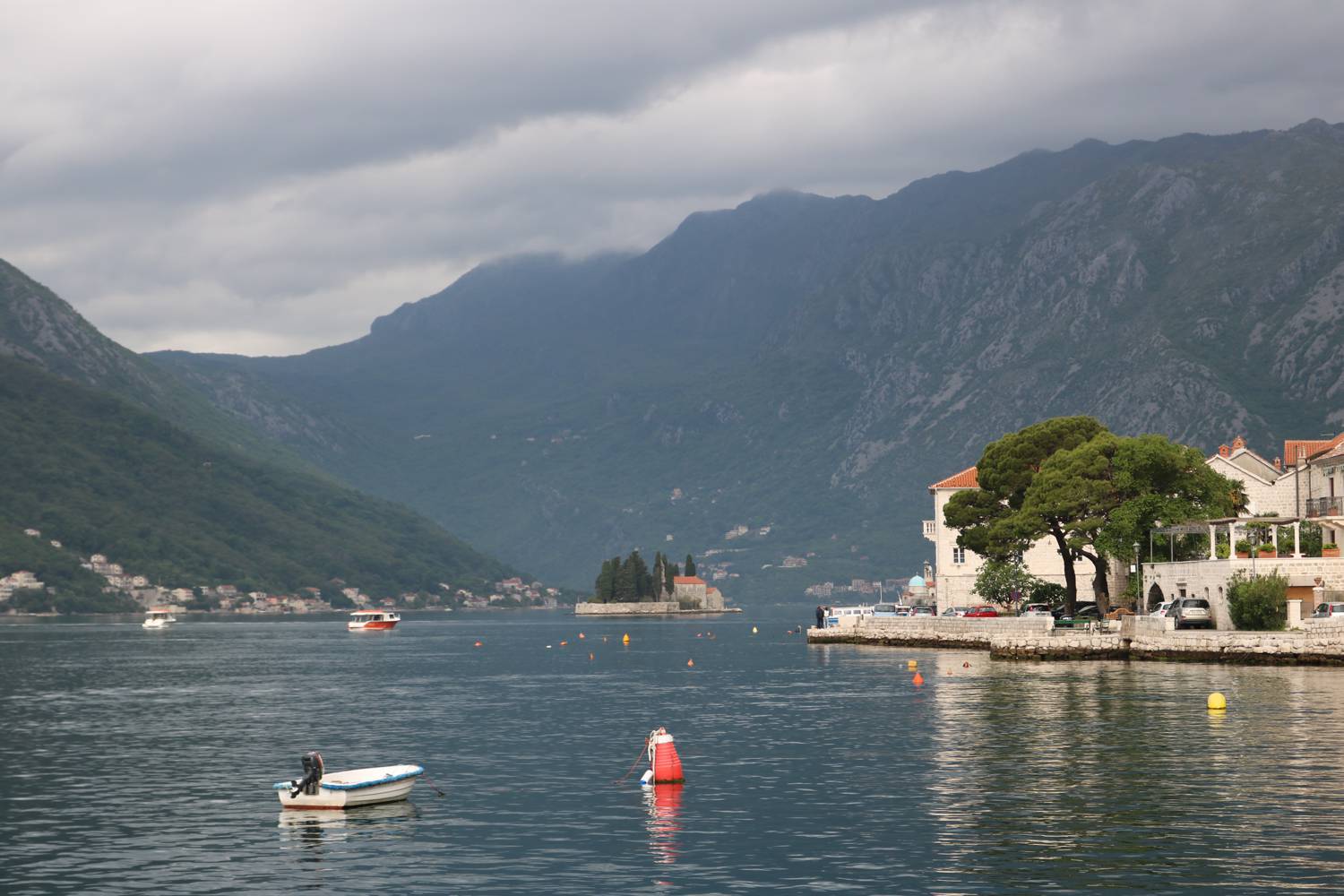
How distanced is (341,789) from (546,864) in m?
10.8

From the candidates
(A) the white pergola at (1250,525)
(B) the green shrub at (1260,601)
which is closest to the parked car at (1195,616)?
(B) the green shrub at (1260,601)

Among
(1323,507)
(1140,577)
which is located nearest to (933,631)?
(1140,577)

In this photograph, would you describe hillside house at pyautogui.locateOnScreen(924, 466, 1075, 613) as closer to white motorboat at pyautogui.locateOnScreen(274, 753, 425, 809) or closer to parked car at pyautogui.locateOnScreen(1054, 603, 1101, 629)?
parked car at pyautogui.locateOnScreen(1054, 603, 1101, 629)

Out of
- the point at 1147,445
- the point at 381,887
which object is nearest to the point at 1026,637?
the point at 1147,445

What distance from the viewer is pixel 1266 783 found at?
4781 cm

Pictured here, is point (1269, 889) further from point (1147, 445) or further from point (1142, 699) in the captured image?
point (1147, 445)

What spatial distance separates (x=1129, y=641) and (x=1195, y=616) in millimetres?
4709

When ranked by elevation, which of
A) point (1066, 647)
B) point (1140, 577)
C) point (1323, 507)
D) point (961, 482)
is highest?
point (961, 482)

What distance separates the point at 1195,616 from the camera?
102875 millimetres

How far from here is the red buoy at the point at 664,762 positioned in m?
50.5

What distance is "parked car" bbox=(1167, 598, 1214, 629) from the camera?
10300 centimetres

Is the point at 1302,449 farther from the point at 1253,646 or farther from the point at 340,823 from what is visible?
the point at 340,823

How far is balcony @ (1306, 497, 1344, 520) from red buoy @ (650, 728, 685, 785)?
3007 inches

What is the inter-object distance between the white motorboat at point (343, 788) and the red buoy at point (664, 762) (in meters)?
7.83
